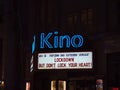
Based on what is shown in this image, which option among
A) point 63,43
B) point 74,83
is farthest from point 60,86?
point 63,43

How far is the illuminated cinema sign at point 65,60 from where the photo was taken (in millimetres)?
26562

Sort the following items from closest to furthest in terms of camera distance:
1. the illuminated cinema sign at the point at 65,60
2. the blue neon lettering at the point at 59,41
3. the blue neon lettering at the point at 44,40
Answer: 1. the illuminated cinema sign at the point at 65,60
2. the blue neon lettering at the point at 59,41
3. the blue neon lettering at the point at 44,40

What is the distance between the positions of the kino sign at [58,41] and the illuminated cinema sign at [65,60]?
0.72 meters

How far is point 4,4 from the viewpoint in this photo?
1369 inches

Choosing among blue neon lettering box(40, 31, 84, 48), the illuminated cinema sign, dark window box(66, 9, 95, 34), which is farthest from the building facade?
the illuminated cinema sign

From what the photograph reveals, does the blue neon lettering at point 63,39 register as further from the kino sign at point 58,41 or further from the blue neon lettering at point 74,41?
the blue neon lettering at point 74,41

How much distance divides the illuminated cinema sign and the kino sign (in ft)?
2.36

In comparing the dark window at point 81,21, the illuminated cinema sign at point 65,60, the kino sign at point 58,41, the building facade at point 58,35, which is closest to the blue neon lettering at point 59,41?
the kino sign at point 58,41

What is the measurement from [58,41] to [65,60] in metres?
1.53

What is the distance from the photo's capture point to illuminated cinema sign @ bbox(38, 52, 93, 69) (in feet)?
87.1

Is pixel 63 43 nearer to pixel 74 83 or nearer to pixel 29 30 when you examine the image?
pixel 74 83

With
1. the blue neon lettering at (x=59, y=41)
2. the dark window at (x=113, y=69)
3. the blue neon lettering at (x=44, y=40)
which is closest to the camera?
the dark window at (x=113, y=69)

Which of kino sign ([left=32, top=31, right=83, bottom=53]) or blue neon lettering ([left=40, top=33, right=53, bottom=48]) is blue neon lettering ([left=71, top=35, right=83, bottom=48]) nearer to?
kino sign ([left=32, top=31, right=83, bottom=53])

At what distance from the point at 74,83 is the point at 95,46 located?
2.88m
